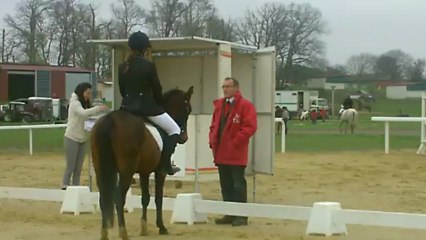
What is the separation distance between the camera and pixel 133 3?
76125mm

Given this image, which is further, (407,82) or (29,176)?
(407,82)

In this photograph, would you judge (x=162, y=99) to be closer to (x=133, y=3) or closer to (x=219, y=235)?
(x=219, y=235)

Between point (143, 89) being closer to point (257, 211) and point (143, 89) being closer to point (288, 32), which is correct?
point (257, 211)

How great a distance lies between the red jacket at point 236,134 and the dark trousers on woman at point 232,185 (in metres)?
0.12

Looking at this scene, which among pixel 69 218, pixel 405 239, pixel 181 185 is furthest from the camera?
pixel 181 185

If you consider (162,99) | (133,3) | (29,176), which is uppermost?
(133,3)

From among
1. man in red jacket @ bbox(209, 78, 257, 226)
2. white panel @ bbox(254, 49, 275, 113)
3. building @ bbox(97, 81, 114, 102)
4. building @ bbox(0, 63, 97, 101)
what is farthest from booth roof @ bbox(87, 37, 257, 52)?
building @ bbox(0, 63, 97, 101)

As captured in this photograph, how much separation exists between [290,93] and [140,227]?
65.3 metres

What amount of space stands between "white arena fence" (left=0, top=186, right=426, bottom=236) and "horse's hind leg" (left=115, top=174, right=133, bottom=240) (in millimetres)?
1622

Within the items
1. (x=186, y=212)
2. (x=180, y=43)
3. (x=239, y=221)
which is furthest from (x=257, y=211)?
(x=180, y=43)

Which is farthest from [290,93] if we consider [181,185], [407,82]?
[181,185]

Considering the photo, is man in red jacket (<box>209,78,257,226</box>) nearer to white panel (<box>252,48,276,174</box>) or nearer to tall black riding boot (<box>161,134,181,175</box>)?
tall black riding boot (<box>161,134,181,175</box>)

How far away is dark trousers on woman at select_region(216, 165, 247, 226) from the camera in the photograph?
427 inches

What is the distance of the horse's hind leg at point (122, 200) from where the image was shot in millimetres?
8961
